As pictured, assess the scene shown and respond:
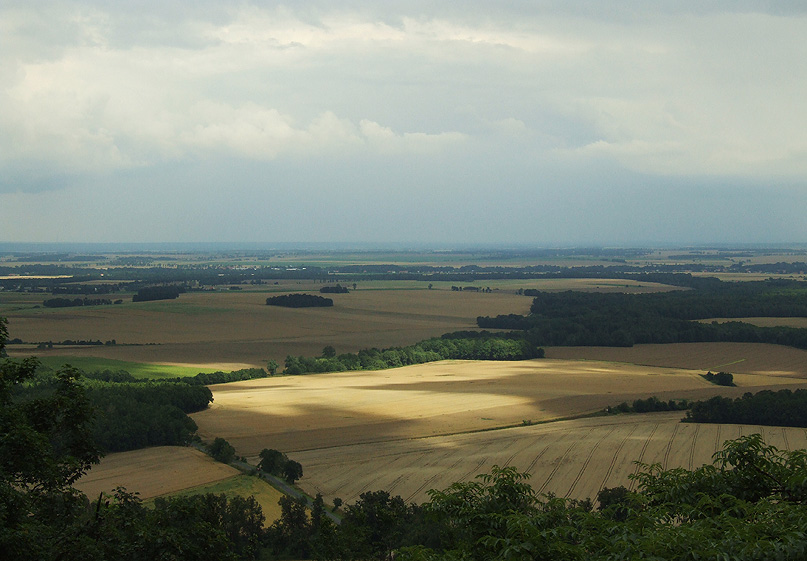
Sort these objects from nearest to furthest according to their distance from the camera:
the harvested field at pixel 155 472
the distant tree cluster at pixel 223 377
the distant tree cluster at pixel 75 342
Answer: the harvested field at pixel 155 472 < the distant tree cluster at pixel 223 377 < the distant tree cluster at pixel 75 342

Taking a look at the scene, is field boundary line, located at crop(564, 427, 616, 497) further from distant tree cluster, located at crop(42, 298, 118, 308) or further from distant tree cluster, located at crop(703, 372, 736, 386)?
distant tree cluster, located at crop(42, 298, 118, 308)

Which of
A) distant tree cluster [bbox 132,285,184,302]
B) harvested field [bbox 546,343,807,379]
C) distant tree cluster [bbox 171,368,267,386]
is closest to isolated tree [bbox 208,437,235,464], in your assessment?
distant tree cluster [bbox 171,368,267,386]

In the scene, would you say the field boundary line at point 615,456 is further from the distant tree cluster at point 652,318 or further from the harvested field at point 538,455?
the distant tree cluster at point 652,318

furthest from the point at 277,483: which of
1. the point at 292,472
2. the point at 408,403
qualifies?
the point at 408,403

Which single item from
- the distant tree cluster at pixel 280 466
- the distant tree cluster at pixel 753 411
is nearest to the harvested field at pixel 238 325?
the distant tree cluster at pixel 280 466

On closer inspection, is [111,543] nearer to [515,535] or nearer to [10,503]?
[10,503]

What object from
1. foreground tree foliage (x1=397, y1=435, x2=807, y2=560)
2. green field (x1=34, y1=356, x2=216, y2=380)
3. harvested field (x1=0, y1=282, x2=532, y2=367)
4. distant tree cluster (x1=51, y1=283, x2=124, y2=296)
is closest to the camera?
foreground tree foliage (x1=397, y1=435, x2=807, y2=560)

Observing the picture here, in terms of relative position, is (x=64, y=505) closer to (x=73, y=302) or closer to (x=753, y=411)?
(x=753, y=411)
